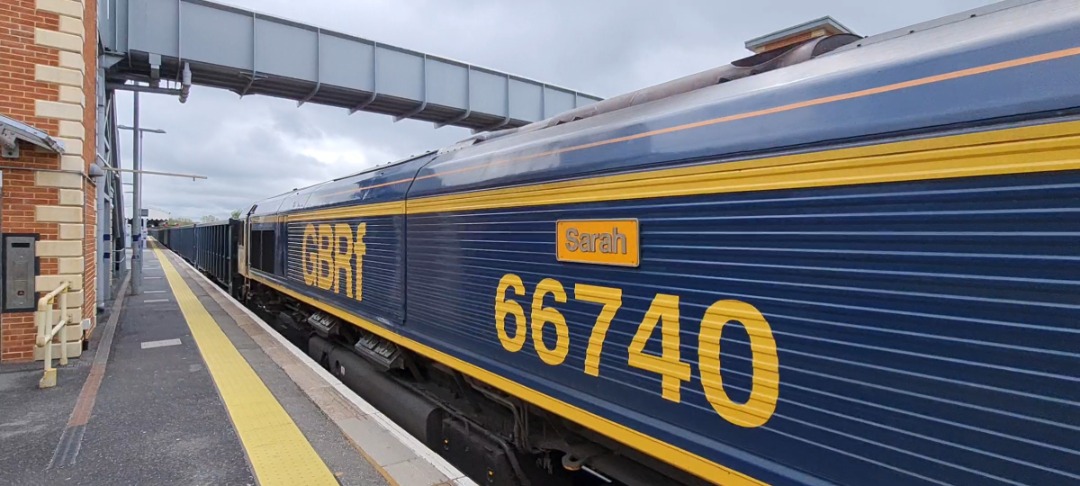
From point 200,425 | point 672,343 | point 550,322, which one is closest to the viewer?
point 672,343

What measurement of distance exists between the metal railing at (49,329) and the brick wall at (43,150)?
32 centimetres

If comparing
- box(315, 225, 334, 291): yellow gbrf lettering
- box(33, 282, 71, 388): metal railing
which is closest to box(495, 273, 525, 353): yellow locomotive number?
box(315, 225, 334, 291): yellow gbrf lettering

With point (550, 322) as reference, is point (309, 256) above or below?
above

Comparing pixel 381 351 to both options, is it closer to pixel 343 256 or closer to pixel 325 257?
pixel 343 256

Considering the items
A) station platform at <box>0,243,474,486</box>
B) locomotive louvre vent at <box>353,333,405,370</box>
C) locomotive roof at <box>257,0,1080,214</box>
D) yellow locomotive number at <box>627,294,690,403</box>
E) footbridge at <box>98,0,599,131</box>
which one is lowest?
station platform at <box>0,243,474,486</box>

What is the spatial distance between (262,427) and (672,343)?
3.69 meters

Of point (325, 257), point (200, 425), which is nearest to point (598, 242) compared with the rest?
point (200, 425)

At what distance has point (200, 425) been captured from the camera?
4.58m

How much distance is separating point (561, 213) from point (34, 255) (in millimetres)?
7255

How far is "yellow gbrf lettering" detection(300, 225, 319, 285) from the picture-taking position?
696 centimetres

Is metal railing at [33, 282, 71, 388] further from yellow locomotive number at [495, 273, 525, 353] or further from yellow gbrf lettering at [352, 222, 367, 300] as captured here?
yellow locomotive number at [495, 273, 525, 353]

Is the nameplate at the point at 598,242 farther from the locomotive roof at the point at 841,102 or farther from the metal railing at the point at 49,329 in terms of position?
the metal railing at the point at 49,329

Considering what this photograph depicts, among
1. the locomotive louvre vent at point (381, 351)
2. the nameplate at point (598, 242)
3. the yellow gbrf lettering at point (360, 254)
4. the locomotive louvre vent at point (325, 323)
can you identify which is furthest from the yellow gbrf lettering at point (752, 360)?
the locomotive louvre vent at point (325, 323)

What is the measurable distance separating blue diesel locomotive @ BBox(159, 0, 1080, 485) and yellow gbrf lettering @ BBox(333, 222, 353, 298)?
2.74m
